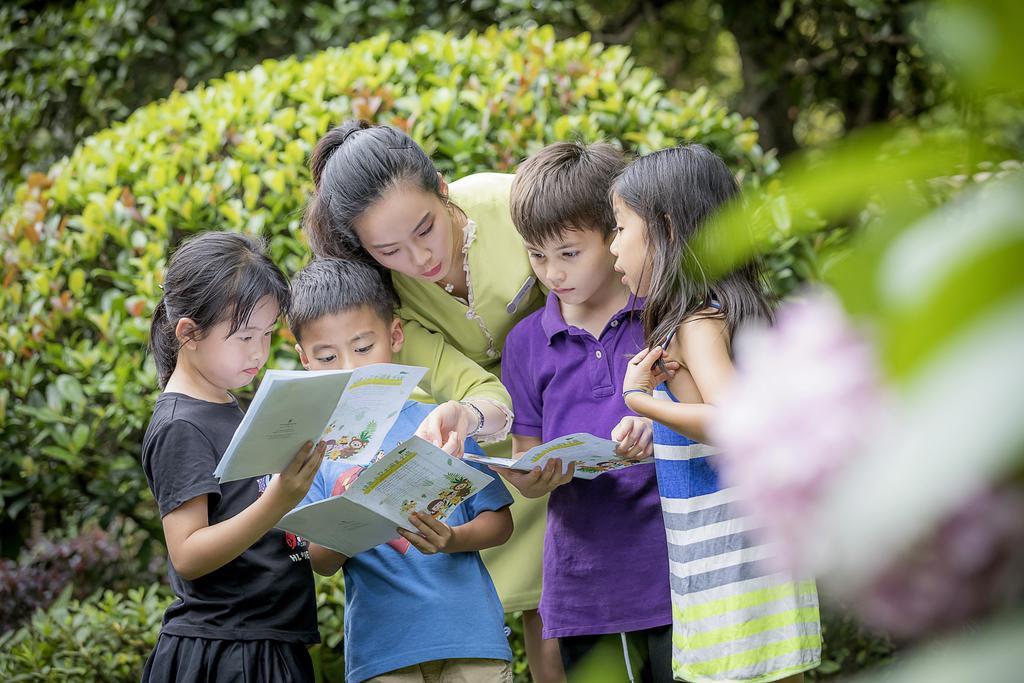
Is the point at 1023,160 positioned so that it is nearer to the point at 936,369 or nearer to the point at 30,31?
the point at 936,369

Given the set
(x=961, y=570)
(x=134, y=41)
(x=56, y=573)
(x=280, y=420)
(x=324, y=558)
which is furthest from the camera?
(x=134, y=41)

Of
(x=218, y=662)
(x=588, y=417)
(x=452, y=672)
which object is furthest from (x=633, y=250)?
(x=218, y=662)

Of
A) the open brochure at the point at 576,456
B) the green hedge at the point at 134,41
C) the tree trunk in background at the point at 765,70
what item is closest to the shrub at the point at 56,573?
the green hedge at the point at 134,41

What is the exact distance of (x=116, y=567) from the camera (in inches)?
192

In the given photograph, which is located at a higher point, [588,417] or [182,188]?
[182,188]

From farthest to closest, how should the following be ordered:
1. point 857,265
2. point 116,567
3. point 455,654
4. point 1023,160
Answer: point 116,567 < point 455,654 < point 1023,160 < point 857,265

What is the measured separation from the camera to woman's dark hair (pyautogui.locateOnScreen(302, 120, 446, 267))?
263cm

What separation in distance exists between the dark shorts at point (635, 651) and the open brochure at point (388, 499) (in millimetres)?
469

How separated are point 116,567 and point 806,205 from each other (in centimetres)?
481

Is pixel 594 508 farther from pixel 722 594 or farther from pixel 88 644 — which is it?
pixel 88 644

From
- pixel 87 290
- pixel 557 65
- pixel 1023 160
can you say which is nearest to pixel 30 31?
pixel 87 290

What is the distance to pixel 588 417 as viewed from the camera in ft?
8.57

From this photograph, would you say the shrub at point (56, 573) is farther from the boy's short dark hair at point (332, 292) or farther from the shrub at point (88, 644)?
the boy's short dark hair at point (332, 292)

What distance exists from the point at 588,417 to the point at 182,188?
181 centimetres
